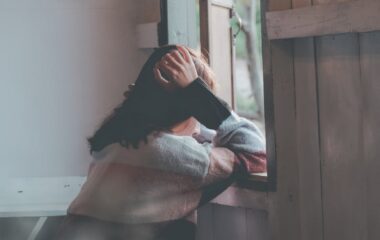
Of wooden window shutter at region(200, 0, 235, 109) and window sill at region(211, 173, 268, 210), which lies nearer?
window sill at region(211, 173, 268, 210)

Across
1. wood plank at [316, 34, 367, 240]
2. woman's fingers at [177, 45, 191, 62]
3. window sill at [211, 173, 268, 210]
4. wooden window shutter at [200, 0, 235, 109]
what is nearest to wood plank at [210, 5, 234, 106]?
wooden window shutter at [200, 0, 235, 109]

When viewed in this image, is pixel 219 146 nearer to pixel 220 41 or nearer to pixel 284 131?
pixel 284 131

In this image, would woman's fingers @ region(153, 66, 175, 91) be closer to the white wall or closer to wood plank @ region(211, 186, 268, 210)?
the white wall

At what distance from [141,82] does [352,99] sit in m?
0.54

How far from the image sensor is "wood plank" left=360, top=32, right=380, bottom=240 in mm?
1172

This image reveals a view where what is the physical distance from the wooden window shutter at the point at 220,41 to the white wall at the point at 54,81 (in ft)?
1.02

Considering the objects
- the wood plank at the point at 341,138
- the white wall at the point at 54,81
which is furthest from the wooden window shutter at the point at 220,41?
the wood plank at the point at 341,138

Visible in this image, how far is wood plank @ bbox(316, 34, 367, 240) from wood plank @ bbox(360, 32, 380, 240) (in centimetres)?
1

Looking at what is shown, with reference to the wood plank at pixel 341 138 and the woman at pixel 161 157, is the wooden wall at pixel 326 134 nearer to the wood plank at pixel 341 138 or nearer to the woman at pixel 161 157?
the wood plank at pixel 341 138

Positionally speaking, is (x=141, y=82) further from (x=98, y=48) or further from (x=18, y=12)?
(x=18, y=12)

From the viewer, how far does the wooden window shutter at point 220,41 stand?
165cm

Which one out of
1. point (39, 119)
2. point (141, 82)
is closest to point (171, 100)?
point (141, 82)

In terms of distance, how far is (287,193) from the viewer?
4.42 feet

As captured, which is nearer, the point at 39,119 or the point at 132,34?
the point at 39,119
